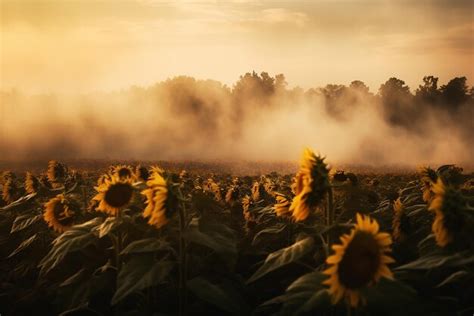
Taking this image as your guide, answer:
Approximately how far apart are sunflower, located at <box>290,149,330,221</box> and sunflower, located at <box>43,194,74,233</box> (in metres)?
2.23

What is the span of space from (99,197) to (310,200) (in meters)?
1.63

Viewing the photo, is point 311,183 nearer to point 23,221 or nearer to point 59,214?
point 59,214

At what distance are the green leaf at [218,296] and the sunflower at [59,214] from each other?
1.67 meters

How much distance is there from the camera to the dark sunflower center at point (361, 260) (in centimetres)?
232

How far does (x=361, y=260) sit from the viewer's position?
2.34m

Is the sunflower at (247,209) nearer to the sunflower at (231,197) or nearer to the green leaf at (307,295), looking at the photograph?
the sunflower at (231,197)

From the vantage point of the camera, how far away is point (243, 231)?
5688mm

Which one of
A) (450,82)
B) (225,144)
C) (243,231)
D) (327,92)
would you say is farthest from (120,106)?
(243,231)

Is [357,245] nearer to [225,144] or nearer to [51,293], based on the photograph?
[51,293]

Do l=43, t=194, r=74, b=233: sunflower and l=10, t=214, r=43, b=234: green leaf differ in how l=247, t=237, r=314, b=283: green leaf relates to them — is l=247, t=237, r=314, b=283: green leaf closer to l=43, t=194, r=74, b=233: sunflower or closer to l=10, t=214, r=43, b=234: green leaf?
l=43, t=194, r=74, b=233: sunflower

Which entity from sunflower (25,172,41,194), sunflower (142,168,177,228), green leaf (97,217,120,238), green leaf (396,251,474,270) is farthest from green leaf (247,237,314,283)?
sunflower (25,172,41,194)

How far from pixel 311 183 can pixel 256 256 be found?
63.5 inches

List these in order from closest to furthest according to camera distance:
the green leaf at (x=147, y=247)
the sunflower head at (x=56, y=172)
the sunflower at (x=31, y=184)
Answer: the green leaf at (x=147, y=247), the sunflower at (x=31, y=184), the sunflower head at (x=56, y=172)

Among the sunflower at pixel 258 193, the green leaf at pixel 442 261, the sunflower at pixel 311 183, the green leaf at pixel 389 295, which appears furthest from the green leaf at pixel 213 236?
the sunflower at pixel 258 193
